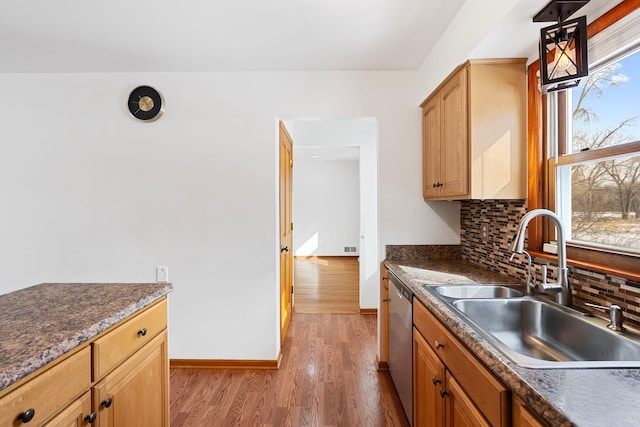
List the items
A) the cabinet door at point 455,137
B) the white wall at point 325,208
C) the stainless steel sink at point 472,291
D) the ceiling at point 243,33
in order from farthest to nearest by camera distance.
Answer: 1. the white wall at point 325,208
2. the cabinet door at point 455,137
3. the ceiling at point 243,33
4. the stainless steel sink at point 472,291

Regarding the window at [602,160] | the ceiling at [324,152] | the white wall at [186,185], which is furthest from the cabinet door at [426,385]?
the ceiling at [324,152]

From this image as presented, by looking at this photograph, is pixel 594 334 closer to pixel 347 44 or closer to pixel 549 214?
pixel 549 214

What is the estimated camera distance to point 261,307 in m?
2.60

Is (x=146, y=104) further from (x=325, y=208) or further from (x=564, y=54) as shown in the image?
(x=325, y=208)

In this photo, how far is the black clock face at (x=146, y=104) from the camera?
8.37 feet

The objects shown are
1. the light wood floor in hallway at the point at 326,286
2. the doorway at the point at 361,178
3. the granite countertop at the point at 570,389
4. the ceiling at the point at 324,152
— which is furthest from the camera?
the ceiling at the point at 324,152

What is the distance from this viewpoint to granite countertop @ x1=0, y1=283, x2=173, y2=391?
2.64ft

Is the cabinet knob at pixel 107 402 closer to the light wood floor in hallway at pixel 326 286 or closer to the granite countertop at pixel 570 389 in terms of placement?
the granite countertop at pixel 570 389

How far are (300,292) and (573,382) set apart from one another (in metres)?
4.22

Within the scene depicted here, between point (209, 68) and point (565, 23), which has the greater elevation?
point (209, 68)

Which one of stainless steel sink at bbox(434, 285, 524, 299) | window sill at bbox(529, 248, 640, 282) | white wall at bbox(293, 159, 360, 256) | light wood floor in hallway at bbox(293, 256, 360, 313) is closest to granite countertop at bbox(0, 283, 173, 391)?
stainless steel sink at bbox(434, 285, 524, 299)

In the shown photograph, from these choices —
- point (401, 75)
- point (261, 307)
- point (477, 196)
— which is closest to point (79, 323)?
point (261, 307)

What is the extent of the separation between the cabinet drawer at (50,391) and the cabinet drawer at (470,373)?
1203 mm

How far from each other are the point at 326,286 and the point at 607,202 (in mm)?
4082
